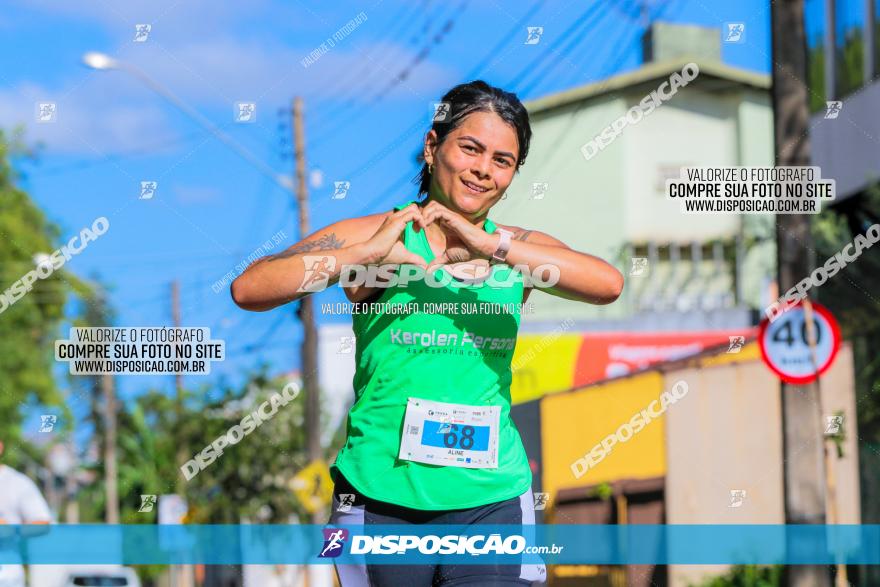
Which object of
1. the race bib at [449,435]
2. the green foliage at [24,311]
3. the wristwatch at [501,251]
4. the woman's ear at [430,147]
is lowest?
the race bib at [449,435]

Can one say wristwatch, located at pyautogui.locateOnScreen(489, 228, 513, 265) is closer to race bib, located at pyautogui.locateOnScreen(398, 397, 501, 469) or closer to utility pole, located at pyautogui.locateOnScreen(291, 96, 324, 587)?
race bib, located at pyautogui.locateOnScreen(398, 397, 501, 469)

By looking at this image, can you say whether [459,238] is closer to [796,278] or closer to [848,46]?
[796,278]

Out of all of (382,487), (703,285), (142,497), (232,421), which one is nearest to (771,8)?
(142,497)

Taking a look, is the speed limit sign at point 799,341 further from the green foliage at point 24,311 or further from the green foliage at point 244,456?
the green foliage at point 24,311

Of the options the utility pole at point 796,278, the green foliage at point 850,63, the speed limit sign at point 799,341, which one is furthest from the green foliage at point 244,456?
the speed limit sign at point 799,341

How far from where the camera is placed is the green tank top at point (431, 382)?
3.45 meters

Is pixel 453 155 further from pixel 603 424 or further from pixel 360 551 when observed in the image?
pixel 603 424

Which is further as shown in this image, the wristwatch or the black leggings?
the wristwatch

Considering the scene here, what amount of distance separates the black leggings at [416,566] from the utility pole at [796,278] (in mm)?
5499

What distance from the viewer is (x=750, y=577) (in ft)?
35.3

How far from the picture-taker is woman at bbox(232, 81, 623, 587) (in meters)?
3.44

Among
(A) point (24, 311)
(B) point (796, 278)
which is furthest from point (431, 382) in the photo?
(A) point (24, 311)

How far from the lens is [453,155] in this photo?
378 cm

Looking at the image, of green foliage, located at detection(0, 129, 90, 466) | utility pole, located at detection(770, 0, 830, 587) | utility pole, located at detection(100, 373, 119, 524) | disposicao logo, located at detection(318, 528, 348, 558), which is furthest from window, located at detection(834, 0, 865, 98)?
utility pole, located at detection(100, 373, 119, 524)
